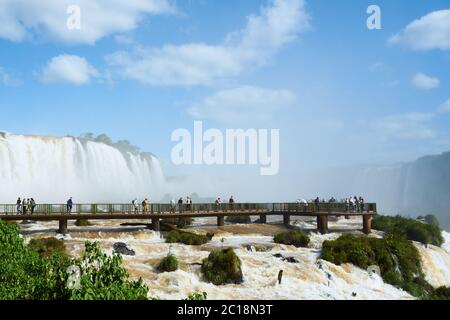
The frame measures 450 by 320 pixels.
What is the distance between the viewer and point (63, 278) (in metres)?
14.7

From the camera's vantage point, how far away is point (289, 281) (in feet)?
91.9

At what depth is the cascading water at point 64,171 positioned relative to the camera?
3369 inches

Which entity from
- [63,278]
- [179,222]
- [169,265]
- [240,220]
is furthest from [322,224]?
[63,278]

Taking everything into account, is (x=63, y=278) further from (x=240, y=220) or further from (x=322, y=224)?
(x=240, y=220)

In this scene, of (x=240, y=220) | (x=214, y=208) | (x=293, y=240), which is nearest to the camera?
(x=293, y=240)

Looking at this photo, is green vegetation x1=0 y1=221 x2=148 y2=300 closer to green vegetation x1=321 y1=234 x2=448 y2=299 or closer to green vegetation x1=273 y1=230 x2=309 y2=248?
green vegetation x1=321 y1=234 x2=448 y2=299

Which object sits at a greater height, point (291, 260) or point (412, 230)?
point (412, 230)

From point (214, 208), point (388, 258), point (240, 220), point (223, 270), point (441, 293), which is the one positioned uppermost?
point (214, 208)

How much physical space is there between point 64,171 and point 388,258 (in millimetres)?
78439

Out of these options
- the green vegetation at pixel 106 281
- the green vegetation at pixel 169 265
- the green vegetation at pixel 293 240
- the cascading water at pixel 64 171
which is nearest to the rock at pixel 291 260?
the green vegetation at pixel 293 240

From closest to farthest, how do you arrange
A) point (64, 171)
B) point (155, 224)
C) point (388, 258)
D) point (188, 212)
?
point (388, 258)
point (155, 224)
point (188, 212)
point (64, 171)

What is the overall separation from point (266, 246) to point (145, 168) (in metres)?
101

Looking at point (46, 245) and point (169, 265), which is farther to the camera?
point (46, 245)
